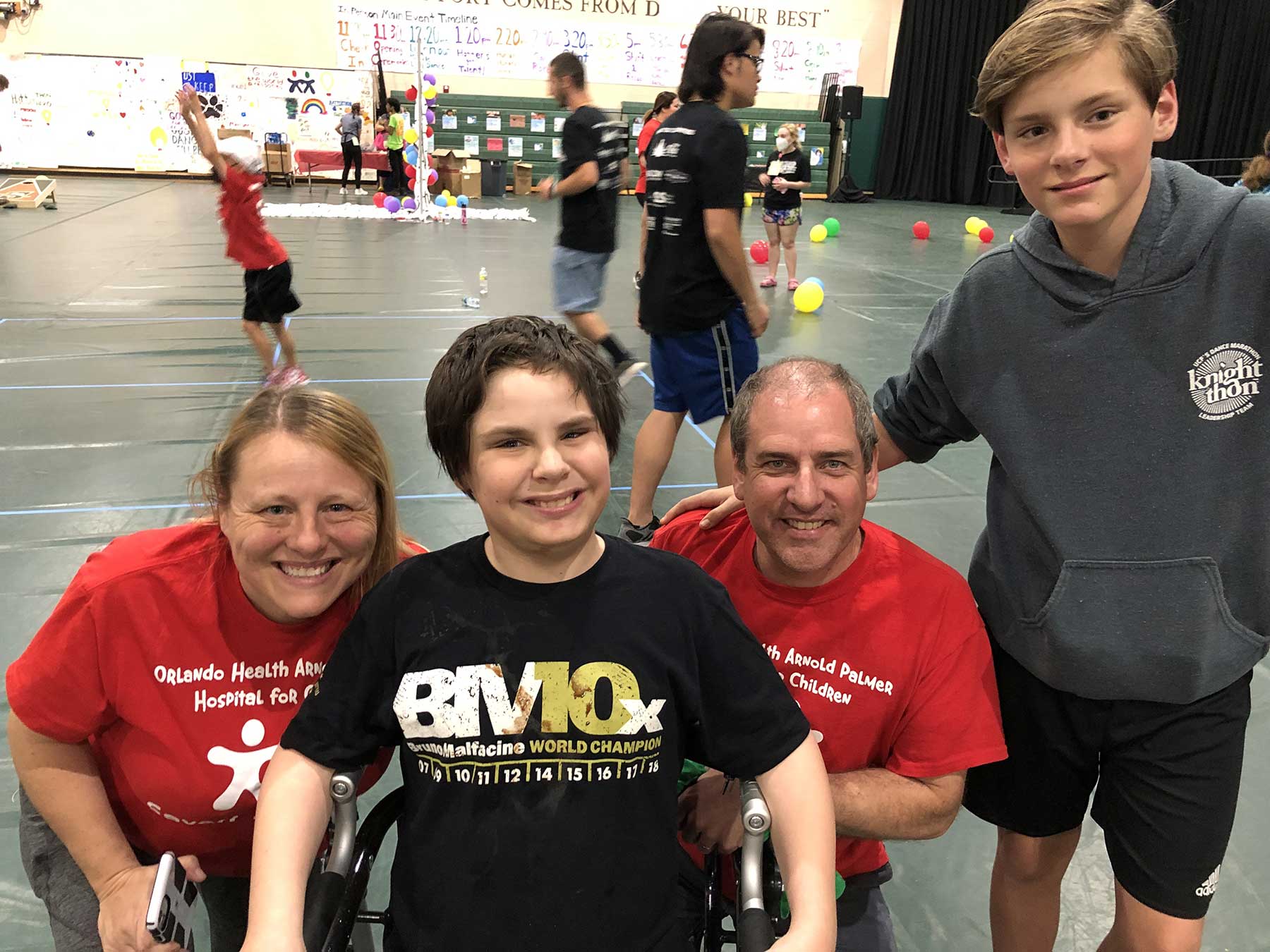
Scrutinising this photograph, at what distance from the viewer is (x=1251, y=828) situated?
1.95 m

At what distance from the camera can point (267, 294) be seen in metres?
4.52

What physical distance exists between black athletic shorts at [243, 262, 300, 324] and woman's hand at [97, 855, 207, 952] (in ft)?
12.7

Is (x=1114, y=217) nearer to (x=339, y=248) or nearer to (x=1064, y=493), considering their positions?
(x=1064, y=493)

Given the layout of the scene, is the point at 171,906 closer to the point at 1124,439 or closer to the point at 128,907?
the point at 128,907

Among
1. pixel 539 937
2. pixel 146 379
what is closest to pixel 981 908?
pixel 539 937

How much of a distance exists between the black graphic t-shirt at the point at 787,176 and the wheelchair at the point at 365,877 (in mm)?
6766

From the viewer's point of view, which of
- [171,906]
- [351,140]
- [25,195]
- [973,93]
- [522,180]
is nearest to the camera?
[171,906]

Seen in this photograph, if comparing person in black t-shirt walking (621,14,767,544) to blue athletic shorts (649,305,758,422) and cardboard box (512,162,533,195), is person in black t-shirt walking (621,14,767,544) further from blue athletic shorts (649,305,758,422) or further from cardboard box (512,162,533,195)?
cardboard box (512,162,533,195)

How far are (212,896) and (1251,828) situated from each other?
6.93 ft

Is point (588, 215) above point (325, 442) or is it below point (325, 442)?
above

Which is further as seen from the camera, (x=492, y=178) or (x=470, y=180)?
(x=492, y=178)

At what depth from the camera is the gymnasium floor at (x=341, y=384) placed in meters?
1.83

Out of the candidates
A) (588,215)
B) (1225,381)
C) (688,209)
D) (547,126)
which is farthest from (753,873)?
(547,126)

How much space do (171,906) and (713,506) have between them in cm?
98
